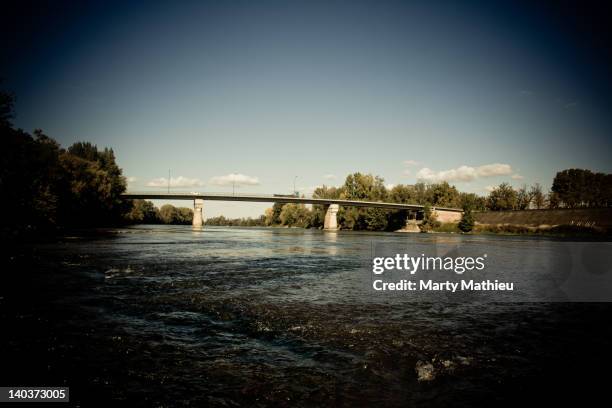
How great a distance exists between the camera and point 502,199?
14988cm

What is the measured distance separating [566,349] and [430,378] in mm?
3502

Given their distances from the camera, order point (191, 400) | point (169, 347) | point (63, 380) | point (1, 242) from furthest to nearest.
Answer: point (1, 242) < point (169, 347) < point (63, 380) < point (191, 400)

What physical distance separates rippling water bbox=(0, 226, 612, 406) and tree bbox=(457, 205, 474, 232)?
110936mm

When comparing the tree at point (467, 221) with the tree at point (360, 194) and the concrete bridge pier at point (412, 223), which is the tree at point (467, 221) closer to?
the concrete bridge pier at point (412, 223)

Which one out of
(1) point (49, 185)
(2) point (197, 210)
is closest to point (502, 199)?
(2) point (197, 210)

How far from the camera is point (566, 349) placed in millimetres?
Result: 6754

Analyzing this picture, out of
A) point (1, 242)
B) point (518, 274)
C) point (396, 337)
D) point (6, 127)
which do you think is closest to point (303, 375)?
point (396, 337)

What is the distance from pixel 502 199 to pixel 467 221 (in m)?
49.8

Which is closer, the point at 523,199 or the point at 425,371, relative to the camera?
the point at 425,371

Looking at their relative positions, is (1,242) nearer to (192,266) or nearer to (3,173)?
(3,173)

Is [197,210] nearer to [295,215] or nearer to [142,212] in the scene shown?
[142,212]

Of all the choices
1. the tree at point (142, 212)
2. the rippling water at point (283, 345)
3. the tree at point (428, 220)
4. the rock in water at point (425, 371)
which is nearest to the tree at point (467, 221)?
the tree at point (428, 220)

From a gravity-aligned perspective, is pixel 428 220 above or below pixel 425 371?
above

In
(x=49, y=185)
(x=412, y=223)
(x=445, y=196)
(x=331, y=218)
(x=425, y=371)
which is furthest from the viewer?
(x=445, y=196)
